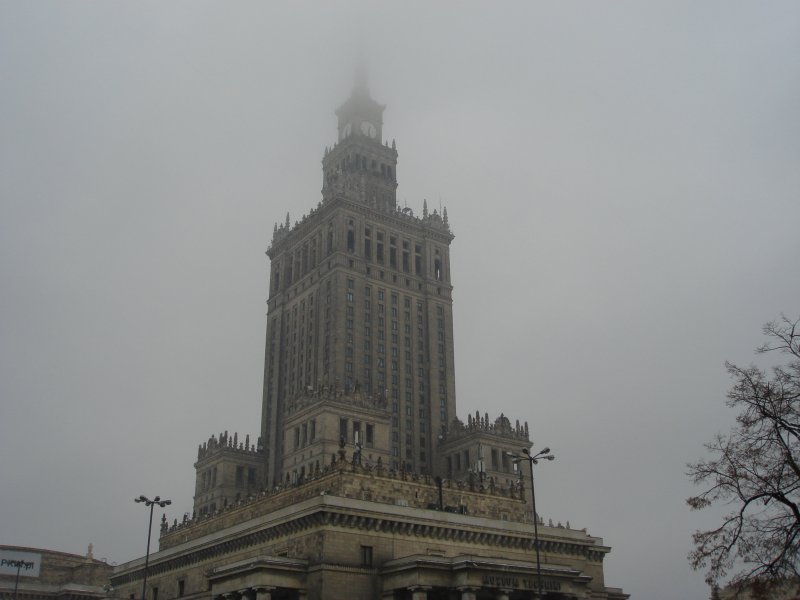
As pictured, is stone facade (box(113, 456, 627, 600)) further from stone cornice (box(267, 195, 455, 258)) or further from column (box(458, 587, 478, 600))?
stone cornice (box(267, 195, 455, 258))

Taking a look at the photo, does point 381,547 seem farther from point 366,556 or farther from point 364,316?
point 364,316

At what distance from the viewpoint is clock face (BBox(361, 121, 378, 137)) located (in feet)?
513

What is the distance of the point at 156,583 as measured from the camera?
9306 centimetres

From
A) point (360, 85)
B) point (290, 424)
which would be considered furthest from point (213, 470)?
point (360, 85)

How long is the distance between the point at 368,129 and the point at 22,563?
96597 millimetres

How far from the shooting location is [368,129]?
157000 millimetres

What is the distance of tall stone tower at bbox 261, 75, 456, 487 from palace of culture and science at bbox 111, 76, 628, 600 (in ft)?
1.02

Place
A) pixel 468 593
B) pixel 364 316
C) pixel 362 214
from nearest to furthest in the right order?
pixel 468 593, pixel 364 316, pixel 362 214

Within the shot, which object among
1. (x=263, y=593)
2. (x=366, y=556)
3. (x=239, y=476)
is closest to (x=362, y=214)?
(x=239, y=476)

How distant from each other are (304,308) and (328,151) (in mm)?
38543

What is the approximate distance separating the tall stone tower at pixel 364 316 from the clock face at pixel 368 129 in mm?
4638

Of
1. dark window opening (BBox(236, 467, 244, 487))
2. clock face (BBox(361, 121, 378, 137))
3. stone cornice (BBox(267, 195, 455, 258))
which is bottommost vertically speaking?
dark window opening (BBox(236, 467, 244, 487))

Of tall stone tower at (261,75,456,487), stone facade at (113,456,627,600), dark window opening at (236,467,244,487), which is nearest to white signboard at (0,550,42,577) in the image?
dark window opening at (236,467,244,487)

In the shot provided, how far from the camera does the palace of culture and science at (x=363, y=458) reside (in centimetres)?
6569
